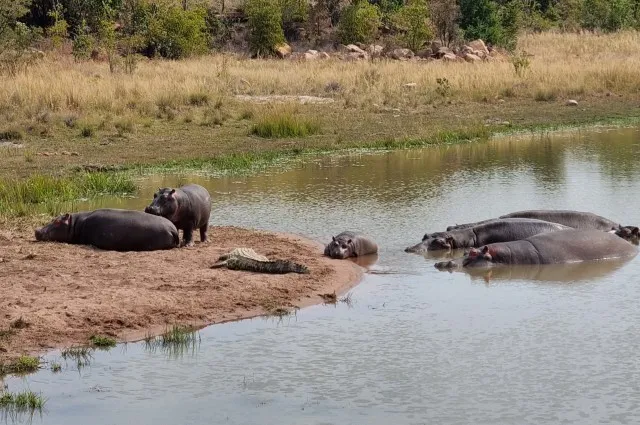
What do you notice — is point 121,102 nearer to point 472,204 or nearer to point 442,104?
point 442,104

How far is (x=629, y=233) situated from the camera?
11.1 m

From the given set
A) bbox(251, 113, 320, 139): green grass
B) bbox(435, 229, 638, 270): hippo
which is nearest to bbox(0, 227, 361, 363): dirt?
bbox(435, 229, 638, 270): hippo

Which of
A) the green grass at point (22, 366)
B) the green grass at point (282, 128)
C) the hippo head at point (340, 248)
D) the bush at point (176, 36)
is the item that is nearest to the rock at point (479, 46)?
the bush at point (176, 36)

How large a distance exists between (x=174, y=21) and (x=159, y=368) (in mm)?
30548

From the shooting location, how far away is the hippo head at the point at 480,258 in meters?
10.1

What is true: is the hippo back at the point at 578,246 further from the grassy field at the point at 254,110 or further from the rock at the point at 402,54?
the rock at the point at 402,54

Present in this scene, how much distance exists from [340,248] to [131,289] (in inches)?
93.4

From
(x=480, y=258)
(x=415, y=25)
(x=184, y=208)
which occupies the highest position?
(x=415, y=25)

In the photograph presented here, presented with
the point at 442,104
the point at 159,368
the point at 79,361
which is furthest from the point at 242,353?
the point at 442,104

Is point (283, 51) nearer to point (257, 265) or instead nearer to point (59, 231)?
point (59, 231)

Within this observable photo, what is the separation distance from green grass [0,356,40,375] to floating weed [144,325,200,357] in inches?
32.2

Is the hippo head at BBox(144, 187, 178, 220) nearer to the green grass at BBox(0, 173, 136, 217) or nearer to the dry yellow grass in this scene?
the green grass at BBox(0, 173, 136, 217)

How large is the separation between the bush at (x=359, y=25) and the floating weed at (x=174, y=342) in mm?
33417

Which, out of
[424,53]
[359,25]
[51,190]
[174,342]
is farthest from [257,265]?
[359,25]
